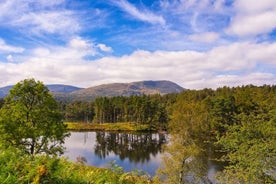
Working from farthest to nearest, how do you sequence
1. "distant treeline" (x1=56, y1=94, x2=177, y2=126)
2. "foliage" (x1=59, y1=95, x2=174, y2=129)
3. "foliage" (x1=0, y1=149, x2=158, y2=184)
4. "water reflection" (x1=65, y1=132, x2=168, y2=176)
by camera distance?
"distant treeline" (x1=56, y1=94, x2=177, y2=126) < "foliage" (x1=59, y1=95, x2=174, y2=129) < "water reflection" (x1=65, y1=132, x2=168, y2=176) < "foliage" (x1=0, y1=149, x2=158, y2=184)

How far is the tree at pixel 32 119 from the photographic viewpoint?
3088 cm

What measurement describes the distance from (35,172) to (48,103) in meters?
28.8

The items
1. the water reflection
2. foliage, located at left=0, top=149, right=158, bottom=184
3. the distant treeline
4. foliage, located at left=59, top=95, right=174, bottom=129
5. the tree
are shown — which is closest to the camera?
foliage, located at left=0, top=149, right=158, bottom=184

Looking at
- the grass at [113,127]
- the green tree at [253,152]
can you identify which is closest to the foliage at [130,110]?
the grass at [113,127]

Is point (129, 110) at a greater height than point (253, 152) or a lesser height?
lesser

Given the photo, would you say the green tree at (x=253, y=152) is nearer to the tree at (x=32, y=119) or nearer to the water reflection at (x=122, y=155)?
the tree at (x=32, y=119)

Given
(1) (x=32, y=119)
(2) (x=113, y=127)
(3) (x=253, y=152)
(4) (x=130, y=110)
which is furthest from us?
(4) (x=130, y=110)

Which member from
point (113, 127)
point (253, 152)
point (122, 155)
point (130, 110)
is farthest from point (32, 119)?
point (130, 110)

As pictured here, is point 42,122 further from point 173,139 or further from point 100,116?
point 100,116

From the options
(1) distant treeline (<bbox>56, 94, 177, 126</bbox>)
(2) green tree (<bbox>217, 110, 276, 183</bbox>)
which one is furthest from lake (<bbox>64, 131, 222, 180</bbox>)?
(1) distant treeline (<bbox>56, 94, 177, 126</bbox>)

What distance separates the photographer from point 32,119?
106 feet

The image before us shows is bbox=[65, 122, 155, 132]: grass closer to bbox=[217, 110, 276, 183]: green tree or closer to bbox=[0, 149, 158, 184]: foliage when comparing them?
bbox=[217, 110, 276, 183]: green tree

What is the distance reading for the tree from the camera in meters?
30.9

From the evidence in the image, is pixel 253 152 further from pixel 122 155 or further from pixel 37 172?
pixel 122 155
